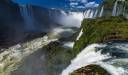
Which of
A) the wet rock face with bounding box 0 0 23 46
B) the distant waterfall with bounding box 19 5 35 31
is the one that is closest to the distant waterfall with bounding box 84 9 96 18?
the distant waterfall with bounding box 19 5 35 31

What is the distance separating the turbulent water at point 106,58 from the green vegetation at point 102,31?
1781 mm

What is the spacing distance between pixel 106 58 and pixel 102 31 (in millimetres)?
7435

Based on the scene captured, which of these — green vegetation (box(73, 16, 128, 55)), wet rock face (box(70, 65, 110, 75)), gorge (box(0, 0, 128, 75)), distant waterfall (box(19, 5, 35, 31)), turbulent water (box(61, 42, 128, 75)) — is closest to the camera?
wet rock face (box(70, 65, 110, 75))

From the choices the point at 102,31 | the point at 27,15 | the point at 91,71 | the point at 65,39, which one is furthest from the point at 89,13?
the point at 91,71

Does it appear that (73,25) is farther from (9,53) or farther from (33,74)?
(33,74)

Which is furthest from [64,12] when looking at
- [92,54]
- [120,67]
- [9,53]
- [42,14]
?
[120,67]

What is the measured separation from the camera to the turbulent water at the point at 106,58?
26250 millimetres

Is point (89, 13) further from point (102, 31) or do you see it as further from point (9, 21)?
point (102, 31)

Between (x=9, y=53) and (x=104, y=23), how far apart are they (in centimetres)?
1111

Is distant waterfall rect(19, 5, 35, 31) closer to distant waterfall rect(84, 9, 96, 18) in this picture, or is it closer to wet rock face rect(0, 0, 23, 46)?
wet rock face rect(0, 0, 23, 46)

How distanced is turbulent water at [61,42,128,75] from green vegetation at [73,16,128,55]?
5.84 ft

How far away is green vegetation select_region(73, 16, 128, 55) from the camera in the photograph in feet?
111

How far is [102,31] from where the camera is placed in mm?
35656

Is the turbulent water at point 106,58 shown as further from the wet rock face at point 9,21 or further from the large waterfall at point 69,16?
the large waterfall at point 69,16
